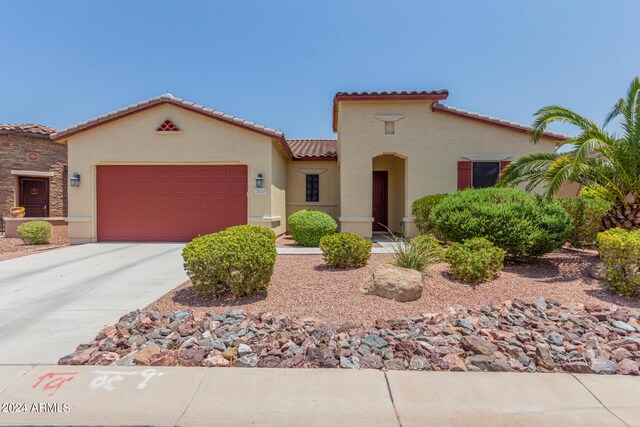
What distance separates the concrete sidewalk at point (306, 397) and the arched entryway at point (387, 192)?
33.4ft

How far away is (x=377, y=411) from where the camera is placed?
2.54m

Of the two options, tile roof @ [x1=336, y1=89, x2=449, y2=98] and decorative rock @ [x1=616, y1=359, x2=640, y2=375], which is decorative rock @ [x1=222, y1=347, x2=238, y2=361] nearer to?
decorative rock @ [x1=616, y1=359, x2=640, y2=375]

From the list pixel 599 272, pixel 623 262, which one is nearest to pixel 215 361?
pixel 623 262

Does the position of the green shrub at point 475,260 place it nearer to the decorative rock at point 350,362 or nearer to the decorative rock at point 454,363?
the decorative rock at point 454,363

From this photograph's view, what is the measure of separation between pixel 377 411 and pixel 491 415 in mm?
932

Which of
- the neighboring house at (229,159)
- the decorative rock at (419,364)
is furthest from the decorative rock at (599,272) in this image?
the neighboring house at (229,159)

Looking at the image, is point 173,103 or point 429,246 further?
point 173,103

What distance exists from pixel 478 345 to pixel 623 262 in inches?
→ 140

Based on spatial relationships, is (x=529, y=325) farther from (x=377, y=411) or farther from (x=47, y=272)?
(x=47, y=272)

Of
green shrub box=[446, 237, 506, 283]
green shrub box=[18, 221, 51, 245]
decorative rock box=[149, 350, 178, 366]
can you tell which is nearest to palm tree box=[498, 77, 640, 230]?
green shrub box=[446, 237, 506, 283]

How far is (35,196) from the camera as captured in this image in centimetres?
1449

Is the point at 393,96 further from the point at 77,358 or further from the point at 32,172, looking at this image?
the point at 32,172

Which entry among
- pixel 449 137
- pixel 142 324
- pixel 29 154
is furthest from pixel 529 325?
pixel 29 154

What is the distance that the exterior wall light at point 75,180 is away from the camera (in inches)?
417
